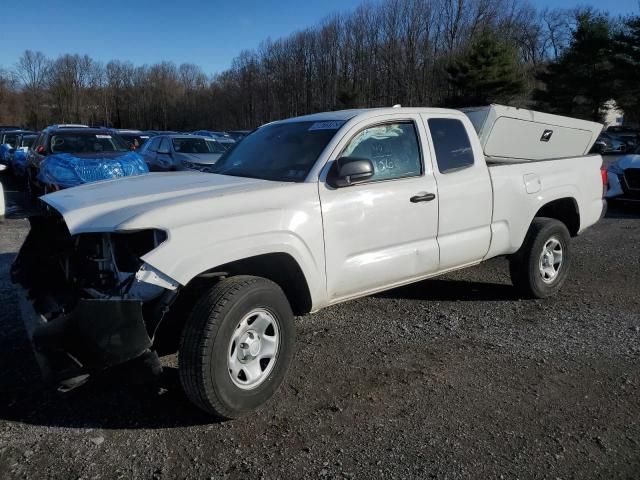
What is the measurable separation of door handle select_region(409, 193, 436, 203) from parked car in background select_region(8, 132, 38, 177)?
15.5 m

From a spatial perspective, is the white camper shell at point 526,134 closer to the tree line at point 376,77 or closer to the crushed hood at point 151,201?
the crushed hood at point 151,201

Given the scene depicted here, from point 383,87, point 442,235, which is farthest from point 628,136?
point 442,235

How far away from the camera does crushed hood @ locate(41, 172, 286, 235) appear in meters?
2.93

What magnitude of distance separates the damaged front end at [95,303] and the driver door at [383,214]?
1230 millimetres

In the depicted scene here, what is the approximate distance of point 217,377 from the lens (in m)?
2.96

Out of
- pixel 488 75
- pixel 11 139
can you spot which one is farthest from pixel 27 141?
pixel 488 75

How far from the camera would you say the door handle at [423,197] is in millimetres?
4082

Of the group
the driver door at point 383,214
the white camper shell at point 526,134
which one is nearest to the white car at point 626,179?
the white camper shell at point 526,134

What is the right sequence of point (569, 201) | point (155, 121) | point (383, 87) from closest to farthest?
point (569, 201) → point (383, 87) → point (155, 121)

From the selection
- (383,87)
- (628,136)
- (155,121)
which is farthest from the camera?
(155,121)

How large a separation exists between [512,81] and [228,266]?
133 feet

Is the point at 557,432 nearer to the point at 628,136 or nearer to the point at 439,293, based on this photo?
the point at 439,293

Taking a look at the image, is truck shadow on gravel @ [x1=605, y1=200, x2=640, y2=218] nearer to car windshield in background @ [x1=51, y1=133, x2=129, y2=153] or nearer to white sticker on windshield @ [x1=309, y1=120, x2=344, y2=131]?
white sticker on windshield @ [x1=309, y1=120, x2=344, y2=131]

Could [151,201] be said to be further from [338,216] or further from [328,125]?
[328,125]
